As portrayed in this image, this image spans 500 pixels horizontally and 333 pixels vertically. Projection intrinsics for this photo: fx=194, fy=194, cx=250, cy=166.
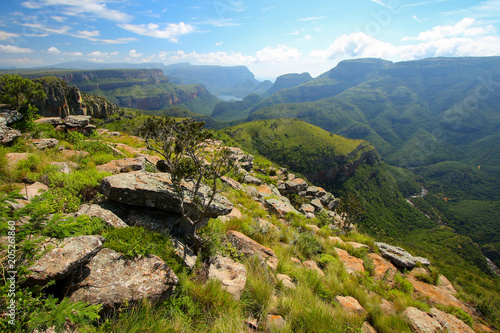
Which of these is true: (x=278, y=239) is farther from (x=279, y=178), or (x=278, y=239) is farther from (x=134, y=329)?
(x=279, y=178)

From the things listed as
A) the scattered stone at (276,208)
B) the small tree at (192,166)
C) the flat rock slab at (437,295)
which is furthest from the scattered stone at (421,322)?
the scattered stone at (276,208)

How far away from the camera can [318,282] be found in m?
6.04

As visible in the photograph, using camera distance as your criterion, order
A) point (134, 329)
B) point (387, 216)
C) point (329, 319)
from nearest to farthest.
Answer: point (134, 329), point (329, 319), point (387, 216)

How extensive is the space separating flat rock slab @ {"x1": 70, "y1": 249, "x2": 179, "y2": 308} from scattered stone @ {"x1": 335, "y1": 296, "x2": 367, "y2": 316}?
4.74 m

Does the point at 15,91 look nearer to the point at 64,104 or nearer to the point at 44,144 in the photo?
the point at 44,144

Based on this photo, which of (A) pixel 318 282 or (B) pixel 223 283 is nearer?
(B) pixel 223 283

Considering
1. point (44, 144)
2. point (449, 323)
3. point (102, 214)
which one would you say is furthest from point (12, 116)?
point (449, 323)

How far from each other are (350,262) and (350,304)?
4.03 meters

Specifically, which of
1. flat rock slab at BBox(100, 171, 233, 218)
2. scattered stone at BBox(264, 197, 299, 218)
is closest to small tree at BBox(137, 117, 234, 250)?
flat rock slab at BBox(100, 171, 233, 218)

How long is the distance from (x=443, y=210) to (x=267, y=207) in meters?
181

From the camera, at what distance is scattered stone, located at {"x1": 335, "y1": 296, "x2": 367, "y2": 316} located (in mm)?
5414

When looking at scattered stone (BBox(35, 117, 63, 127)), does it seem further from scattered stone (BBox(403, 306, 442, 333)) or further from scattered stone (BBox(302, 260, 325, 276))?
scattered stone (BBox(403, 306, 442, 333))

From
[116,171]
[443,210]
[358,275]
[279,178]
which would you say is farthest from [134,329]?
[443,210]

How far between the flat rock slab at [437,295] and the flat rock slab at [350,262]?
7.68 ft
